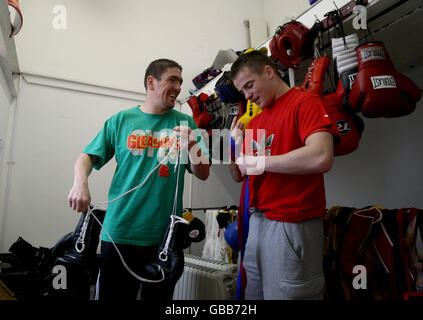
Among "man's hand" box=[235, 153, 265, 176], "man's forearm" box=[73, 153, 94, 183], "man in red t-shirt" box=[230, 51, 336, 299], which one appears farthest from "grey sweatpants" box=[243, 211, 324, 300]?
"man's forearm" box=[73, 153, 94, 183]

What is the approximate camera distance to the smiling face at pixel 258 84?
105 centimetres

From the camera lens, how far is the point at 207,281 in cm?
162

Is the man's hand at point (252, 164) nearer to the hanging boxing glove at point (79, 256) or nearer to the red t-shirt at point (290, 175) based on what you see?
the red t-shirt at point (290, 175)

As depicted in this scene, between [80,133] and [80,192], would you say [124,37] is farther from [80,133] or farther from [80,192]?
[80,192]

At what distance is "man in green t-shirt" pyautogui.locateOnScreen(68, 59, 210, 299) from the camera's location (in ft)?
3.33

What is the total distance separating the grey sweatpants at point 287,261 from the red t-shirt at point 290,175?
0.14ft

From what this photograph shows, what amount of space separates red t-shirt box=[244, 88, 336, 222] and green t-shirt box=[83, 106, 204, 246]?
0.37 m

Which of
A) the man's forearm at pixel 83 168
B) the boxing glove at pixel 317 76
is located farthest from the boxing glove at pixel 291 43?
the man's forearm at pixel 83 168
